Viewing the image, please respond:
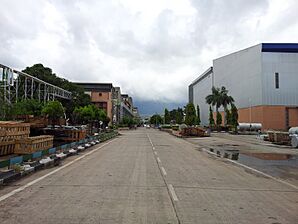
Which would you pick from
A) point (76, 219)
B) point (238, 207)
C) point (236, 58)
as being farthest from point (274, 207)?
point (236, 58)

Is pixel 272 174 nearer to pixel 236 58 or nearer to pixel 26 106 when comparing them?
pixel 26 106

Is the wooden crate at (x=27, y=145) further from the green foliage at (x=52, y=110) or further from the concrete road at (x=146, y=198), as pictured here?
the green foliage at (x=52, y=110)

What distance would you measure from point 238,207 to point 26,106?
3454cm

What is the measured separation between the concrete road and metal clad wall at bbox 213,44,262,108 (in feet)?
256

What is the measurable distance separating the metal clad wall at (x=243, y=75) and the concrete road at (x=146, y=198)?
77.9 metres

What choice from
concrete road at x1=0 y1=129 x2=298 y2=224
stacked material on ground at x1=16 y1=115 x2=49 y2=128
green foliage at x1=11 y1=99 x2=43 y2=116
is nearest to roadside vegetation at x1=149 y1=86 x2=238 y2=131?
green foliage at x1=11 y1=99 x2=43 y2=116

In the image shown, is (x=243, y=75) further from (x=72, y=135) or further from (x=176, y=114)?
(x=72, y=135)

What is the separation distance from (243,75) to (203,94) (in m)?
45.9

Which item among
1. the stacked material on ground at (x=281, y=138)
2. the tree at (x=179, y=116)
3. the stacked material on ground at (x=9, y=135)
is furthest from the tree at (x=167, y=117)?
the stacked material on ground at (x=9, y=135)

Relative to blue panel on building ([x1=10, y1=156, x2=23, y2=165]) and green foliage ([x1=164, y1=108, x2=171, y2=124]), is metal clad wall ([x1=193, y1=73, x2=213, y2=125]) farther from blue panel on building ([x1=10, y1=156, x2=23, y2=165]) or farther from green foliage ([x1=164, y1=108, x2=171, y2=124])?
blue panel on building ([x1=10, y1=156, x2=23, y2=165])

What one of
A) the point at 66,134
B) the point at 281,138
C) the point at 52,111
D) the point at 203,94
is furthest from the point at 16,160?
the point at 203,94

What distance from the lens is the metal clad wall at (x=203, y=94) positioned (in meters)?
132

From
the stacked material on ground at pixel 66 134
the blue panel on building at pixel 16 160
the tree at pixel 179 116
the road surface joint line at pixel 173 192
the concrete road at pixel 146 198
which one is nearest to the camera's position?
the concrete road at pixel 146 198

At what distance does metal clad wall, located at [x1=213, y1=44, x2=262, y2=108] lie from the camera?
285 ft
